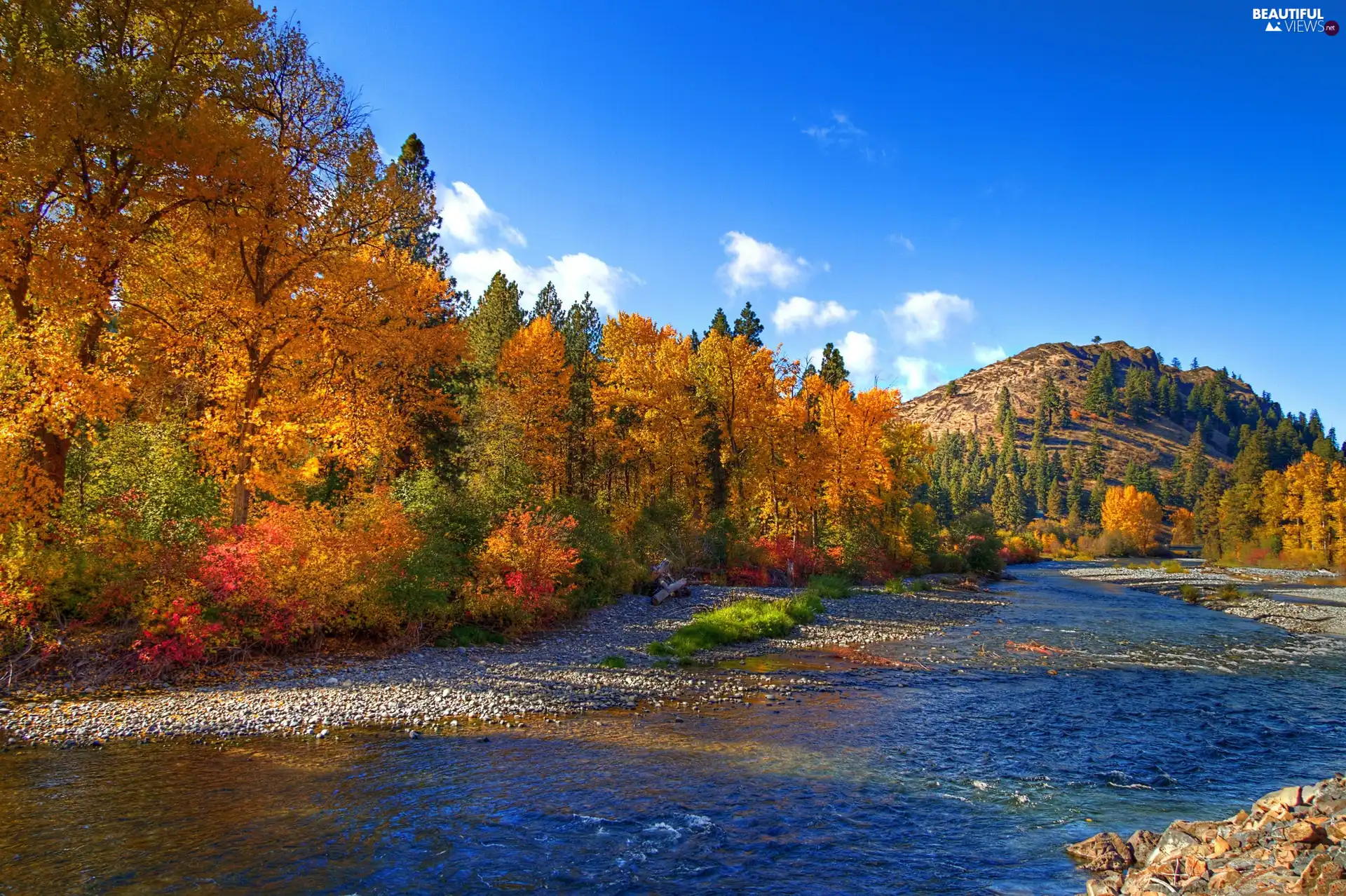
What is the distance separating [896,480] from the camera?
4769 centimetres

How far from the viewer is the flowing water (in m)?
6.87

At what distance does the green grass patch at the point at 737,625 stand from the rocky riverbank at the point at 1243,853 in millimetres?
11708

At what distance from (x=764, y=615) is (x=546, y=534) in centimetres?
779

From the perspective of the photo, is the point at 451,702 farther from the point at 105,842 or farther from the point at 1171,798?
the point at 1171,798

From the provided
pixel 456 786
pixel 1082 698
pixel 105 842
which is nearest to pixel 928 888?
pixel 456 786

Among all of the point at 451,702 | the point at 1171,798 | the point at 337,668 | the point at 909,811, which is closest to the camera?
the point at 909,811

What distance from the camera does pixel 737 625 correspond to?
21312 mm

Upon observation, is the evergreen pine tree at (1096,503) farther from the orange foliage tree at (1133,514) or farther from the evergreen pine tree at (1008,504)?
the orange foliage tree at (1133,514)

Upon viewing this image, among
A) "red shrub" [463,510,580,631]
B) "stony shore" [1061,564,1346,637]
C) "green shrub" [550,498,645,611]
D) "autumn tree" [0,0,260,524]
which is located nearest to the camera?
"autumn tree" [0,0,260,524]

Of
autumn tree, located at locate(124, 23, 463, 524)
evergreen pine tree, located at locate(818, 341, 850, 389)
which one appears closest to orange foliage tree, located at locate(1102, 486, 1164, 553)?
evergreen pine tree, located at locate(818, 341, 850, 389)

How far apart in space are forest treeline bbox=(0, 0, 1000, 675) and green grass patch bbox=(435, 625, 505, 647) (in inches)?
7.6

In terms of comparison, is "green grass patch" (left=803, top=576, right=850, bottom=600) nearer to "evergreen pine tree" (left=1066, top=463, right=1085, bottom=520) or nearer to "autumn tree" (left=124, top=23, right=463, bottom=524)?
"autumn tree" (left=124, top=23, right=463, bottom=524)

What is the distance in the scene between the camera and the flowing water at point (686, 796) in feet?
22.5

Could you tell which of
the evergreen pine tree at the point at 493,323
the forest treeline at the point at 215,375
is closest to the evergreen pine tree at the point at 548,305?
the evergreen pine tree at the point at 493,323
